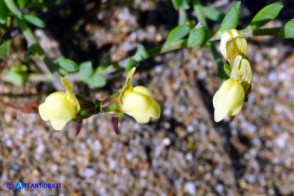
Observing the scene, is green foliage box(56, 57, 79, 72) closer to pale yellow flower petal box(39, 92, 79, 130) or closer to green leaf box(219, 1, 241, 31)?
pale yellow flower petal box(39, 92, 79, 130)

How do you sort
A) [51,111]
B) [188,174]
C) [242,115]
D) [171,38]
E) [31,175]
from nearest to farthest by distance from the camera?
1. [51,111]
2. [171,38]
3. [31,175]
4. [188,174]
5. [242,115]

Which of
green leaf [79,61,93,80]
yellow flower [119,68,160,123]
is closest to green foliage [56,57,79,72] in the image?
green leaf [79,61,93,80]

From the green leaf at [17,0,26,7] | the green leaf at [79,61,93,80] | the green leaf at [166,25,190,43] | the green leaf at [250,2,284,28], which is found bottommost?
the green leaf at [250,2,284,28]

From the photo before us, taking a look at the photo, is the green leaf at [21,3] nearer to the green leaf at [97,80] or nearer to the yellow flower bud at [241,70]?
the green leaf at [97,80]

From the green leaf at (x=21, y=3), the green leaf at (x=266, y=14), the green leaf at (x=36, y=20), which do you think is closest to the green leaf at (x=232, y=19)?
the green leaf at (x=266, y=14)

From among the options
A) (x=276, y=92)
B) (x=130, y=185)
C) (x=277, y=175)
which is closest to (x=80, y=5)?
(x=130, y=185)

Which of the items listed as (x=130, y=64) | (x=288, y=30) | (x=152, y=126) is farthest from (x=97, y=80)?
(x=288, y=30)

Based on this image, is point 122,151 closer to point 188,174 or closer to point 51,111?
point 188,174
